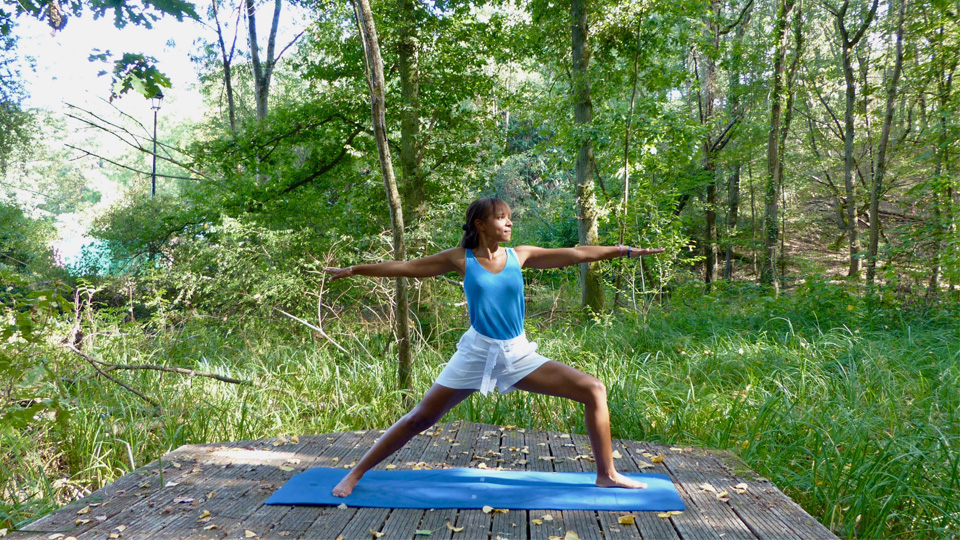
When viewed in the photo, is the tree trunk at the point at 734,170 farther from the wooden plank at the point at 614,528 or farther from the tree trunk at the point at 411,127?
the wooden plank at the point at 614,528

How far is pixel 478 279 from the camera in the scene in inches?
128

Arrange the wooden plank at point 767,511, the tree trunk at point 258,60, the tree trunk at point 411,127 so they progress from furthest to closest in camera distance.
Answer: the tree trunk at point 258,60, the tree trunk at point 411,127, the wooden plank at point 767,511

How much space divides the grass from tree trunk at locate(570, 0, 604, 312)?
209 cm

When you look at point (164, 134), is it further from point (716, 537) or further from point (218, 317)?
point (716, 537)

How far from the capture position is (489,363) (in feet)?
10.7

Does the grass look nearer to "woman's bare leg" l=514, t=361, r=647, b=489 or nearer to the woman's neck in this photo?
"woman's bare leg" l=514, t=361, r=647, b=489

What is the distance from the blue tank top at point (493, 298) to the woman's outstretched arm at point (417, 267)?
0.40 feet

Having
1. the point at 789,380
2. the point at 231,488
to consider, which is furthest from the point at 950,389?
the point at 231,488

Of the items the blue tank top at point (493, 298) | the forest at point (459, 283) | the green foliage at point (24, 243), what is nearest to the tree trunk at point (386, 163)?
the forest at point (459, 283)

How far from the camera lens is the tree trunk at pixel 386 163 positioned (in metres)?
4.82

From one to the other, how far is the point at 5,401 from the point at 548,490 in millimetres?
3527

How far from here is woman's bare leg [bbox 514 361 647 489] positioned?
3.24 metres

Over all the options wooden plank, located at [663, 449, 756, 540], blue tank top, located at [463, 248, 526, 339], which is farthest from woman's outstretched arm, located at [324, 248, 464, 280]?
wooden plank, located at [663, 449, 756, 540]

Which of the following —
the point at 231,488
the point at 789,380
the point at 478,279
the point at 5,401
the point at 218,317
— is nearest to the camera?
the point at 478,279
